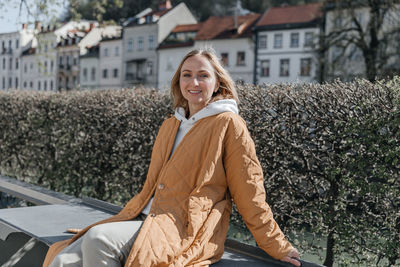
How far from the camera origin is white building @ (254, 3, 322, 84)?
4612 cm

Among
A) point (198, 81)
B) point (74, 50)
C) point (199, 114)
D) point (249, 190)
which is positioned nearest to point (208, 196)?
point (249, 190)

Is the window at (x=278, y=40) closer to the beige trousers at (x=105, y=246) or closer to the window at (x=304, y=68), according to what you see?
the window at (x=304, y=68)

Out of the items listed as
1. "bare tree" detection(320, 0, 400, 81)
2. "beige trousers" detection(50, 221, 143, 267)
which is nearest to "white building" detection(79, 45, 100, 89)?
"bare tree" detection(320, 0, 400, 81)

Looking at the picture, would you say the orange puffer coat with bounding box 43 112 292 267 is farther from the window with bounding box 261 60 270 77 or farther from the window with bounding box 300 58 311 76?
the window with bounding box 261 60 270 77

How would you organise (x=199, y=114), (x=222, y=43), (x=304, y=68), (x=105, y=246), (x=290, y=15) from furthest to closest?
(x=222, y=43) → (x=290, y=15) → (x=304, y=68) → (x=199, y=114) → (x=105, y=246)

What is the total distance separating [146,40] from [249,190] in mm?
55981

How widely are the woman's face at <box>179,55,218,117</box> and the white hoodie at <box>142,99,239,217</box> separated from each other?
12 centimetres

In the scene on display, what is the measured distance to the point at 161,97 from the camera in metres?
7.05

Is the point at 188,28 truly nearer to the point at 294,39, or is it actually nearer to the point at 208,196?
the point at 294,39

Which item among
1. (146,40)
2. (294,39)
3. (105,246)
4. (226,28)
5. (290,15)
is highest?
(290,15)

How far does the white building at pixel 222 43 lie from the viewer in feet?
162

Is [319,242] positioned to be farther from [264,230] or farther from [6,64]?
[6,64]

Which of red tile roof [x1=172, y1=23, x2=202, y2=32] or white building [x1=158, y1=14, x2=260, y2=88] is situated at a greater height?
red tile roof [x1=172, y1=23, x2=202, y2=32]

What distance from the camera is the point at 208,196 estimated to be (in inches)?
128
